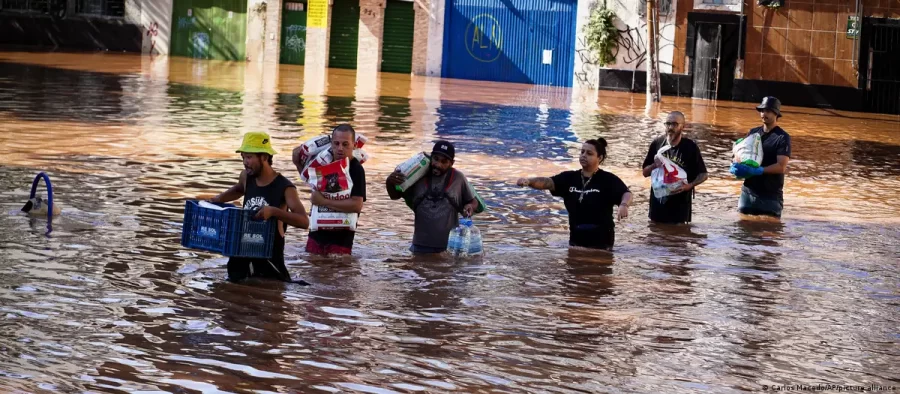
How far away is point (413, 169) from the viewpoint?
1002 cm

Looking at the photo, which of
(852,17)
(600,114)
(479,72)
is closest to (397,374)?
(600,114)

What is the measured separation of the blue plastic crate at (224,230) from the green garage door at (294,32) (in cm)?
4040

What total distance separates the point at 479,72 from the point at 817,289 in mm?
36163

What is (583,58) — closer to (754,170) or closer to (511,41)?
(511,41)

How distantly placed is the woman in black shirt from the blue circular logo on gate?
34.9 metres

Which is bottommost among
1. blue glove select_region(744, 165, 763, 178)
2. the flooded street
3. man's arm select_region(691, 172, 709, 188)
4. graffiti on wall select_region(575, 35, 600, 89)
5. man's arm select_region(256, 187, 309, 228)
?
the flooded street

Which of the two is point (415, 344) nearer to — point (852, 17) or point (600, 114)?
point (600, 114)

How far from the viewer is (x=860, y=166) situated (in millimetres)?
21578

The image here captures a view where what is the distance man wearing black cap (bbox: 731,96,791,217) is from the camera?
13398 mm

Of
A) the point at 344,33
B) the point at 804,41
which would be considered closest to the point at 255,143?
the point at 804,41

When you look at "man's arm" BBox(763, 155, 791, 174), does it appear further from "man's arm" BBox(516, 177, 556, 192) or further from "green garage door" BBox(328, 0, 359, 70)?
"green garage door" BBox(328, 0, 359, 70)

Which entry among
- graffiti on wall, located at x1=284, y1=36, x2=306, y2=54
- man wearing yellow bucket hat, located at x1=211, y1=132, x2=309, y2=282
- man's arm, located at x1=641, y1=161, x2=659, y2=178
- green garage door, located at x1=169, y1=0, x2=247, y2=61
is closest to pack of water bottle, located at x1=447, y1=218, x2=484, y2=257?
man wearing yellow bucket hat, located at x1=211, y1=132, x2=309, y2=282

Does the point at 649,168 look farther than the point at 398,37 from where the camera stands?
No

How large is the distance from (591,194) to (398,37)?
1454 inches
